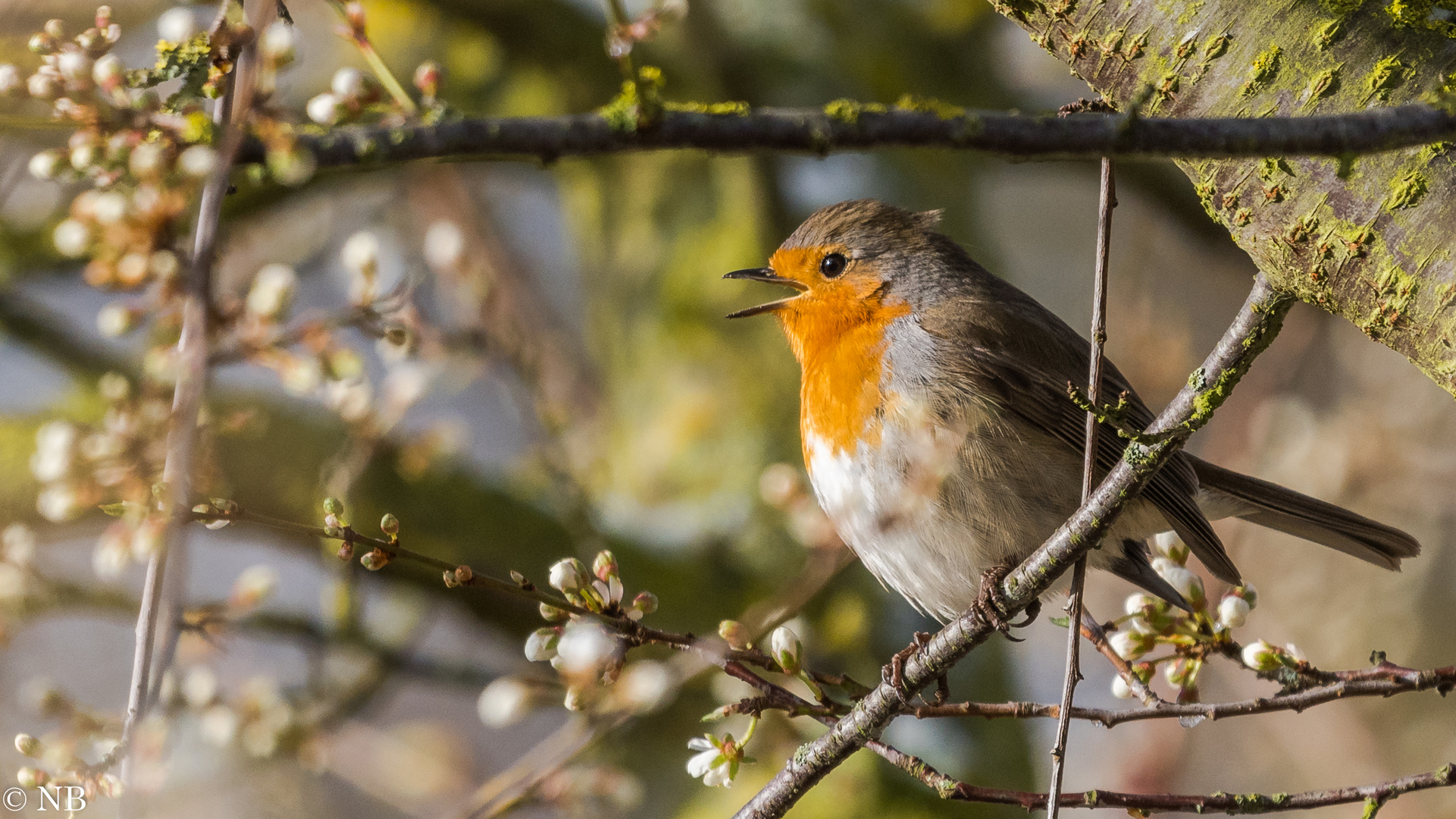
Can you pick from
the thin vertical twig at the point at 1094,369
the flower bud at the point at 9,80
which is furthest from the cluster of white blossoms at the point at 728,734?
the flower bud at the point at 9,80

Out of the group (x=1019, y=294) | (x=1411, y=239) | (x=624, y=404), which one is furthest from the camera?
(x=624, y=404)

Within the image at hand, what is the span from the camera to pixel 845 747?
1.84 m

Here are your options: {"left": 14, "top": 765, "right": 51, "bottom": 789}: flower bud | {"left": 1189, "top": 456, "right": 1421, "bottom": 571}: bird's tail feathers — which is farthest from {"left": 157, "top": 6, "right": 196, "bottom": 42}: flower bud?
{"left": 1189, "top": 456, "right": 1421, "bottom": 571}: bird's tail feathers

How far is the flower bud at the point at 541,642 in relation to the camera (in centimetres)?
177

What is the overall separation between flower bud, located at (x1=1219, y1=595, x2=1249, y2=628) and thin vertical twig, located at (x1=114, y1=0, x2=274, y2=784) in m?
1.62

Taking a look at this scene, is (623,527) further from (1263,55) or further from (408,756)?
(1263,55)

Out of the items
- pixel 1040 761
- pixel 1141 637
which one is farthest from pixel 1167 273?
pixel 1141 637

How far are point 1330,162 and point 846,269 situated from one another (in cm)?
163

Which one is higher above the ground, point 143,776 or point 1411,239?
point 1411,239

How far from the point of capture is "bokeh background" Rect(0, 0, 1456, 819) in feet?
11.8

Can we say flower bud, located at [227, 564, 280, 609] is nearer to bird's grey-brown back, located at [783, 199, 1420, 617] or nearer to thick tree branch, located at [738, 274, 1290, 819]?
thick tree branch, located at [738, 274, 1290, 819]

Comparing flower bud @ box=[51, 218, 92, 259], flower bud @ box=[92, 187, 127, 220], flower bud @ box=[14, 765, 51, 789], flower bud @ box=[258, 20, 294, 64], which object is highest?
flower bud @ box=[258, 20, 294, 64]

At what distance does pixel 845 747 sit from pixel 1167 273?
7.26 metres

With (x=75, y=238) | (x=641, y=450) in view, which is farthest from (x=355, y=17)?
(x=641, y=450)
